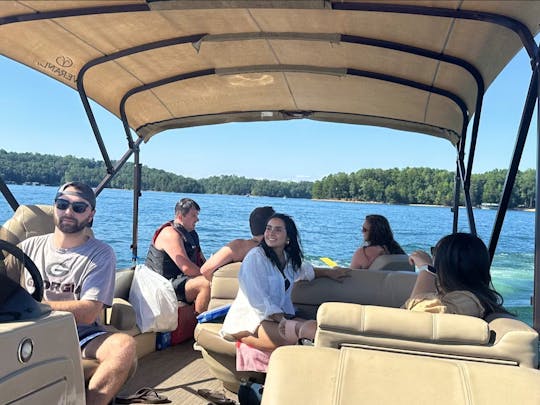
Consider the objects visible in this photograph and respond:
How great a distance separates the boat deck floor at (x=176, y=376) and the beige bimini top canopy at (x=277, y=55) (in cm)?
200

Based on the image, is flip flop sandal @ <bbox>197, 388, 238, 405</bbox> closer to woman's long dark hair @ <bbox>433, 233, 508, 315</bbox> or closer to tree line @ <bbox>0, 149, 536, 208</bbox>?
woman's long dark hair @ <bbox>433, 233, 508, 315</bbox>

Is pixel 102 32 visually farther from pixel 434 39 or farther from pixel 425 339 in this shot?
pixel 425 339

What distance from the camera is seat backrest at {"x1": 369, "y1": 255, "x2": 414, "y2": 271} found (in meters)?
3.93

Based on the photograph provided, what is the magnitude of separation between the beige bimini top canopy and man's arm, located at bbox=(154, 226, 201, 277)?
1.11 meters

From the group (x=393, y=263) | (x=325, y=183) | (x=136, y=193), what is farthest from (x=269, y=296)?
(x=325, y=183)

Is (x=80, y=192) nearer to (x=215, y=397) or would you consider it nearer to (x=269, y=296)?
(x=269, y=296)

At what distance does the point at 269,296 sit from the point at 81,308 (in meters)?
0.90

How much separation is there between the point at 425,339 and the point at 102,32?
2.64 meters

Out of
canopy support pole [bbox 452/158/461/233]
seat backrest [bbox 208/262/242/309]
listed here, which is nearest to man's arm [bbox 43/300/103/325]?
seat backrest [bbox 208/262/242/309]

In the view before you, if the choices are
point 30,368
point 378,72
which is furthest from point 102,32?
point 30,368

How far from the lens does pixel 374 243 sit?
4.37 metres

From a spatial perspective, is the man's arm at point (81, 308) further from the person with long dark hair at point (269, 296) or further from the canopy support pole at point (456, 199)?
the canopy support pole at point (456, 199)

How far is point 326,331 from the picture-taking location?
5.31ft

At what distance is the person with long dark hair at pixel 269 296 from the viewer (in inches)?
105
